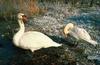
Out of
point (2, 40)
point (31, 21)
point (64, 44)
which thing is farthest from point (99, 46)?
point (31, 21)

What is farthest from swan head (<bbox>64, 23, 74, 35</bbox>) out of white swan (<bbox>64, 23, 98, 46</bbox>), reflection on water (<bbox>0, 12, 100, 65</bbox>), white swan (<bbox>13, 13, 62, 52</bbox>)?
white swan (<bbox>13, 13, 62, 52</bbox>)

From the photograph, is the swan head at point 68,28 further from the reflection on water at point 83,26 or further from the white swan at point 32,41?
the white swan at point 32,41

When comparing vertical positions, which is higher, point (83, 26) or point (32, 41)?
point (32, 41)

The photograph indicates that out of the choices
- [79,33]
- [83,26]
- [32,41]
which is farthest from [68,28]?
[32,41]

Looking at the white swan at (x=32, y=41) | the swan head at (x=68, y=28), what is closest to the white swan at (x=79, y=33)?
the swan head at (x=68, y=28)

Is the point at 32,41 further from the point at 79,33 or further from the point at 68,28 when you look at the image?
the point at 68,28

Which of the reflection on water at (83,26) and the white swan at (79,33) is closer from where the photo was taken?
the reflection on water at (83,26)

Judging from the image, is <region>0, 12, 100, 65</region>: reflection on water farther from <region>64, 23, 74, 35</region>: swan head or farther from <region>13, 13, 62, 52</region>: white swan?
<region>64, 23, 74, 35</region>: swan head

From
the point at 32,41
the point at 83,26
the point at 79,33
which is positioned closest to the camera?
the point at 32,41

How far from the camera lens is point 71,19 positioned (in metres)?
14.4

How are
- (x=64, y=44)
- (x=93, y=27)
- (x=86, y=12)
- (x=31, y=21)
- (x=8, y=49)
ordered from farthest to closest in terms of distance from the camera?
(x=86, y=12) → (x=31, y=21) → (x=93, y=27) → (x=64, y=44) → (x=8, y=49)

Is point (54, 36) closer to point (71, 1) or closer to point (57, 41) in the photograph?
point (57, 41)

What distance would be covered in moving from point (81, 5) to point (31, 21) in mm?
3660

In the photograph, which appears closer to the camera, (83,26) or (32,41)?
(32,41)
